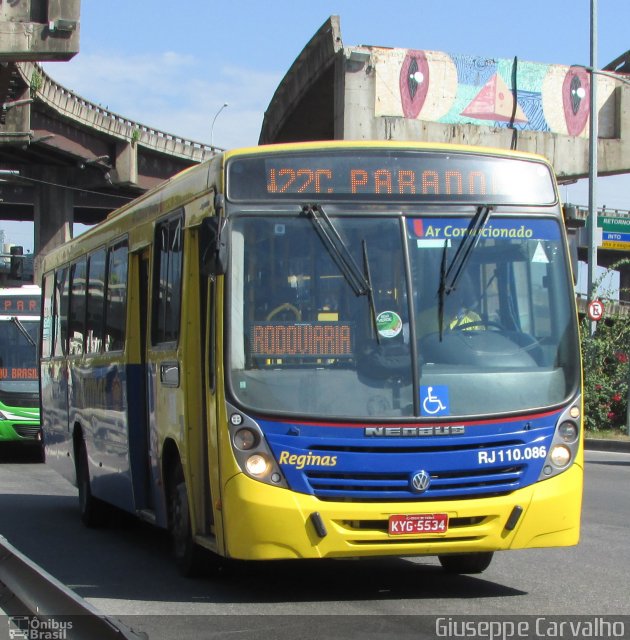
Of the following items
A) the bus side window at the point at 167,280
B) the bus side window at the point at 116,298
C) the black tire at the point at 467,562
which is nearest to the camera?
the black tire at the point at 467,562

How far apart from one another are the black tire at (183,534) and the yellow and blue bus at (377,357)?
24mm

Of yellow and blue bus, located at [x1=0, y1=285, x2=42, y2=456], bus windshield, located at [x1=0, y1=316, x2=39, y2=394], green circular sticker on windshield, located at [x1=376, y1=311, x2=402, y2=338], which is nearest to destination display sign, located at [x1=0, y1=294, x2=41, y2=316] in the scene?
yellow and blue bus, located at [x1=0, y1=285, x2=42, y2=456]

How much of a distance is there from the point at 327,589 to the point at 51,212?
50732 millimetres

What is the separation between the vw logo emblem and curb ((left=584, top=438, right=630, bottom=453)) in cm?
1907

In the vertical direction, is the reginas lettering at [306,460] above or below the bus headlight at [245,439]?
below

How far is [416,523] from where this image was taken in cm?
779

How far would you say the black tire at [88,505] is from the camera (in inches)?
520

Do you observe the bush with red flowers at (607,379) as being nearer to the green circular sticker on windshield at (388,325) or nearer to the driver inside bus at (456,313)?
the driver inside bus at (456,313)

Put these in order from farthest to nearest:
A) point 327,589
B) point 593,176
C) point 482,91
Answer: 1. point 482,91
2. point 593,176
3. point 327,589

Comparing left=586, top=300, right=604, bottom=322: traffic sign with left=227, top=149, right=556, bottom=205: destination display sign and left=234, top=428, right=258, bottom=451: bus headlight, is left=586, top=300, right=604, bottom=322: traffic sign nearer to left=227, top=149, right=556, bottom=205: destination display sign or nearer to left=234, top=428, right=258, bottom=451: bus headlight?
left=227, top=149, right=556, bottom=205: destination display sign

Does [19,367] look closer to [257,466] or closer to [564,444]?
[257,466]

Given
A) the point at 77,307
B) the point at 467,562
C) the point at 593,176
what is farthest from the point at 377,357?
the point at 593,176

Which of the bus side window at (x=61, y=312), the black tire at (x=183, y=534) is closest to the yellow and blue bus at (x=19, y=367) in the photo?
the bus side window at (x=61, y=312)

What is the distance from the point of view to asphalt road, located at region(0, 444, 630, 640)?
743 cm
